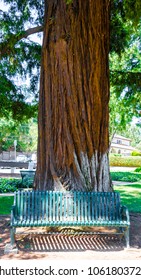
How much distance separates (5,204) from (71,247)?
13.5 ft

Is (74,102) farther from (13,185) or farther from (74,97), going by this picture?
(13,185)

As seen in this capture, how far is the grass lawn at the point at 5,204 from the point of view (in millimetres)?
8242

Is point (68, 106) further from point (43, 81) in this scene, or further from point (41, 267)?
point (41, 267)

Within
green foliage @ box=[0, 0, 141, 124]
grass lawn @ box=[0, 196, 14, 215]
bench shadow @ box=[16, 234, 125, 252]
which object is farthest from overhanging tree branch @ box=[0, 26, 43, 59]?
bench shadow @ box=[16, 234, 125, 252]

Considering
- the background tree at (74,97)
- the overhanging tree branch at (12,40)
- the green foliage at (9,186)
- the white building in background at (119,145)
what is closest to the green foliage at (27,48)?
the overhanging tree branch at (12,40)

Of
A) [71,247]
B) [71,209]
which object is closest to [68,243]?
[71,247]

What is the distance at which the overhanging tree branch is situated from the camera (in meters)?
7.96

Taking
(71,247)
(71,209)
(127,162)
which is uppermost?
(127,162)

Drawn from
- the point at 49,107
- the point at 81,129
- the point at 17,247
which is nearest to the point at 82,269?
the point at 17,247

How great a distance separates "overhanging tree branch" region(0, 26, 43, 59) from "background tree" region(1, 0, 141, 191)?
3.02 feet

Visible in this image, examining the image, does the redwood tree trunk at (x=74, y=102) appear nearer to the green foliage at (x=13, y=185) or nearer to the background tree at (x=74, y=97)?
the background tree at (x=74, y=97)

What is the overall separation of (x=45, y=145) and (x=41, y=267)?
3095 mm

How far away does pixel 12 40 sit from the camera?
26.2ft

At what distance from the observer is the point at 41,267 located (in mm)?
4438
